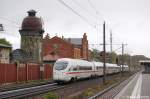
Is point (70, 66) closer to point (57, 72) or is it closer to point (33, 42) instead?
point (57, 72)

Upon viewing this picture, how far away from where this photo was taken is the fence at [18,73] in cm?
3981

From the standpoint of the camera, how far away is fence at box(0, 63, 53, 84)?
3981 centimetres

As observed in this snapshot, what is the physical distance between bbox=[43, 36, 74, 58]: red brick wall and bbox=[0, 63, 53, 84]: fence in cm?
4646

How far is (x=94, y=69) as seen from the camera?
59500mm

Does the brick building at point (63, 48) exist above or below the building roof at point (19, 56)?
above

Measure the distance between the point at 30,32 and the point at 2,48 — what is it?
14410 mm

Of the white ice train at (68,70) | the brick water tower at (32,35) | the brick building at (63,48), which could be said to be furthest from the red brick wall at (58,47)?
the white ice train at (68,70)

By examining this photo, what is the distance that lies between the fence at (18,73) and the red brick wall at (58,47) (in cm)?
4646

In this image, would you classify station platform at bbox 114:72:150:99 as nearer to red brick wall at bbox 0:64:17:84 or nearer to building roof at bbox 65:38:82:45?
red brick wall at bbox 0:64:17:84

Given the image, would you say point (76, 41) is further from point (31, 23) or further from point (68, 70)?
point (68, 70)

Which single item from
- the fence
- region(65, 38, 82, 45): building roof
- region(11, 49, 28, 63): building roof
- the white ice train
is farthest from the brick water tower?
region(65, 38, 82, 45): building roof

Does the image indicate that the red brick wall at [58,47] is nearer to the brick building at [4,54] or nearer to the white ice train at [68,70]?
the brick building at [4,54]

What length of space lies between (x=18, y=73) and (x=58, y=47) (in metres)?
60.7

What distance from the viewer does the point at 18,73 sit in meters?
44.2
